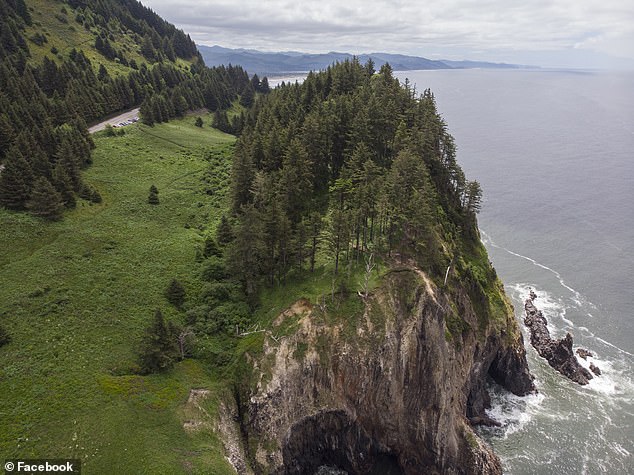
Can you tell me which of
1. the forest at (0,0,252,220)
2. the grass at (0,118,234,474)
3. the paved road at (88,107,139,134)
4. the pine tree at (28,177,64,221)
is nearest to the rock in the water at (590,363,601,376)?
the grass at (0,118,234,474)

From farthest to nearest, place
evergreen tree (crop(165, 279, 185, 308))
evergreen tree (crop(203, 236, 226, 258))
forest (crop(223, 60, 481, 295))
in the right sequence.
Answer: evergreen tree (crop(203, 236, 226, 258))
forest (crop(223, 60, 481, 295))
evergreen tree (crop(165, 279, 185, 308))

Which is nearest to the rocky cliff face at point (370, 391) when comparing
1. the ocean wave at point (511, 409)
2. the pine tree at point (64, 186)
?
the ocean wave at point (511, 409)

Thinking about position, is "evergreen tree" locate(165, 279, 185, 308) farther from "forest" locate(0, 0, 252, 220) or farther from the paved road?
the paved road

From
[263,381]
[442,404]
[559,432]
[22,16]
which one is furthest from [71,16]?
[559,432]

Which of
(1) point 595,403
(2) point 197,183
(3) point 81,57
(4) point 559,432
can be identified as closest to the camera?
(4) point 559,432

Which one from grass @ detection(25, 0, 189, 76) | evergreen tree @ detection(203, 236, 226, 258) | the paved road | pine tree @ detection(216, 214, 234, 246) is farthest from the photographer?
grass @ detection(25, 0, 189, 76)

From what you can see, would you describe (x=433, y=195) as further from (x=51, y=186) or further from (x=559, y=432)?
(x=51, y=186)
